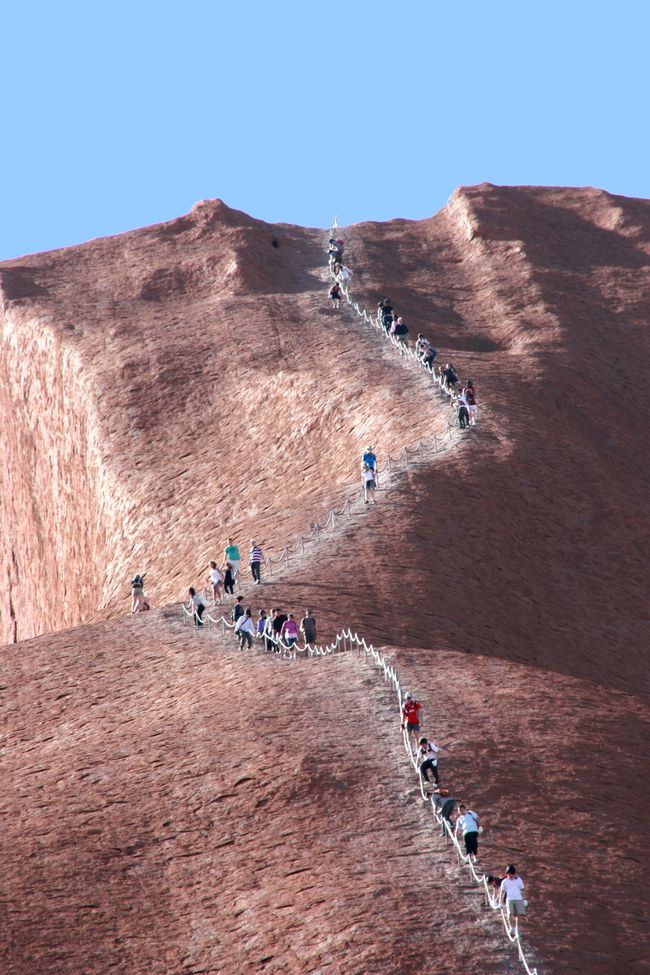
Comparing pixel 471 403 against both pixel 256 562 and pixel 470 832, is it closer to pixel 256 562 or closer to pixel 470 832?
pixel 256 562

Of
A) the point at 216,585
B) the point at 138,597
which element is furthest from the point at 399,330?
the point at 216,585

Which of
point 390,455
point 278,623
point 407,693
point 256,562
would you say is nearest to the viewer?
point 407,693

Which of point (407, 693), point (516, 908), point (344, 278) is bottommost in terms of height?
point (516, 908)

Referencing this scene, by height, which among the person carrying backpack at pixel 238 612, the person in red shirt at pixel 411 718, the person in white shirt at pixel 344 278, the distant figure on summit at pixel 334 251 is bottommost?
the person in red shirt at pixel 411 718

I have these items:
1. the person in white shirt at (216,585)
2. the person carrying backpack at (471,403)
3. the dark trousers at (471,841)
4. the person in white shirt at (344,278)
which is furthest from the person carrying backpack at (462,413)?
the dark trousers at (471,841)

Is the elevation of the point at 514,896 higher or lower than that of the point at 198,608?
lower

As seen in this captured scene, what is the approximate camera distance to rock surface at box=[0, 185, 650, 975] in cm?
2683

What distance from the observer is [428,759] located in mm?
29219

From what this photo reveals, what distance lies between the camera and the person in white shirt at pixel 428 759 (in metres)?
29.2

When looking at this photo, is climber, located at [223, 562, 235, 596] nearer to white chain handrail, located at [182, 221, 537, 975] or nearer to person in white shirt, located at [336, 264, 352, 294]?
white chain handrail, located at [182, 221, 537, 975]

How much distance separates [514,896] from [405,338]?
140 feet

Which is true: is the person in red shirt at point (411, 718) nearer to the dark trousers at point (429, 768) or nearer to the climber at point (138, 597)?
the dark trousers at point (429, 768)

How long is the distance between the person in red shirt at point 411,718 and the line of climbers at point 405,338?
2315 cm

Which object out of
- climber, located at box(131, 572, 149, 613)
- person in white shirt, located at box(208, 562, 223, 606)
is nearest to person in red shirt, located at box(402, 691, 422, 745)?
person in white shirt, located at box(208, 562, 223, 606)
